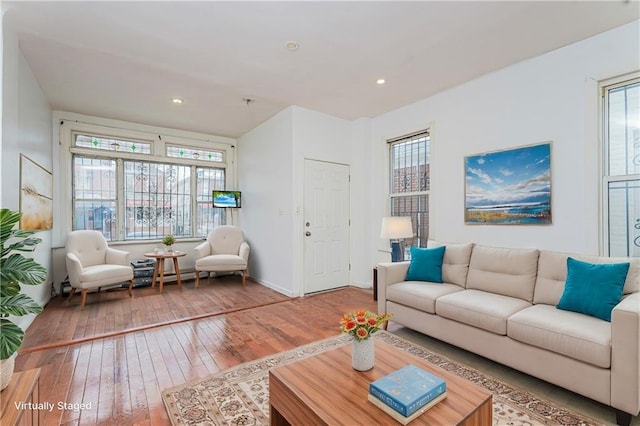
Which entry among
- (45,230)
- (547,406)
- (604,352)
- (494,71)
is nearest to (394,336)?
→ (547,406)

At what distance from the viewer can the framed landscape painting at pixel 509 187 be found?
2896 mm

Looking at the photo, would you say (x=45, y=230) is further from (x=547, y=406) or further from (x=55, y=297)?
Answer: (x=547, y=406)

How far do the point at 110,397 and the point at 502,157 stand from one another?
156 inches

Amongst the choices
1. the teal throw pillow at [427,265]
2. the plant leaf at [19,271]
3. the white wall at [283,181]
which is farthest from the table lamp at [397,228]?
the plant leaf at [19,271]

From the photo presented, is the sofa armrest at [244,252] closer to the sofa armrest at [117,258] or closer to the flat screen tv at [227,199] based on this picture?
the flat screen tv at [227,199]

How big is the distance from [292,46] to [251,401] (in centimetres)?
290

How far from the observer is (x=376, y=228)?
4.66 meters

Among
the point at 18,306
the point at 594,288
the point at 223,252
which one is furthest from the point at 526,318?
the point at 223,252


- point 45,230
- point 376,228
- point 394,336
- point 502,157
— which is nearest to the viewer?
point 394,336

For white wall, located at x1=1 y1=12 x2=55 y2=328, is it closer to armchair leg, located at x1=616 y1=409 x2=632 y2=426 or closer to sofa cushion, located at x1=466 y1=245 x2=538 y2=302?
sofa cushion, located at x1=466 y1=245 x2=538 y2=302

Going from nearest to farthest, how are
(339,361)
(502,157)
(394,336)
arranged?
1. (339,361)
2. (394,336)
3. (502,157)

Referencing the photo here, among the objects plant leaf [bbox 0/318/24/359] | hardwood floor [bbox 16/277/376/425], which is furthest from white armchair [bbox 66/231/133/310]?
plant leaf [bbox 0/318/24/359]

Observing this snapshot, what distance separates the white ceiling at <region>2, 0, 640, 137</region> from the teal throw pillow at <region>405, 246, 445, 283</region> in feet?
6.49

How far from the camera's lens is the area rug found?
1719 millimetres
